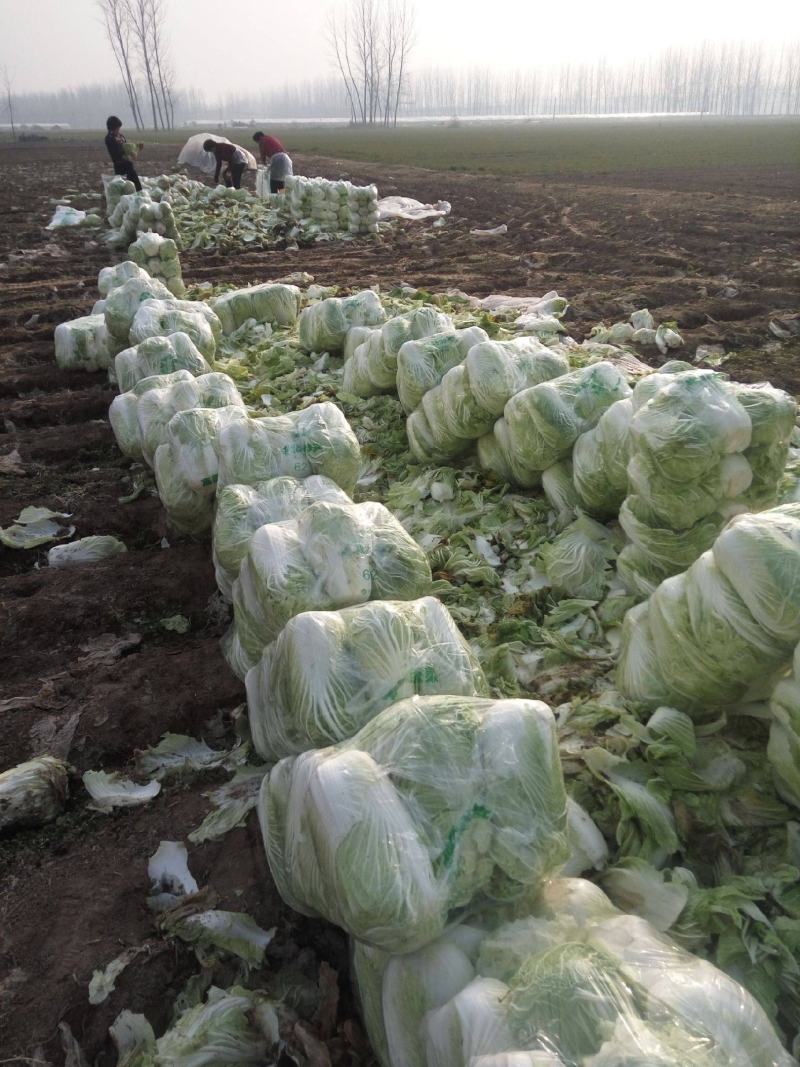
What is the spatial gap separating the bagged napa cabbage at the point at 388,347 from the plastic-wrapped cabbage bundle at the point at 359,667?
3692mm

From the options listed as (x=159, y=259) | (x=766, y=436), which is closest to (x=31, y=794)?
(x=766, y=436)

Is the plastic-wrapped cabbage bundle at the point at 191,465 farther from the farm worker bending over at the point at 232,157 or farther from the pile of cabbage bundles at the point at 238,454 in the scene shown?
the farm worker bending over at the point at 232,157

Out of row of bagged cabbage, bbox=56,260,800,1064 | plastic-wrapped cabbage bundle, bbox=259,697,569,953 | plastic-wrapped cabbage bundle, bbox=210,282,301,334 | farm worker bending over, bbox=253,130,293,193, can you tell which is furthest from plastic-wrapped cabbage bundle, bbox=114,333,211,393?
farm worker bending over, bbox=253,130,293,193

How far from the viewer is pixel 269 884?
2.56m

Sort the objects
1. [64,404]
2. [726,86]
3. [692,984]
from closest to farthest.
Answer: [692,984]
[64,404]
[726,86]

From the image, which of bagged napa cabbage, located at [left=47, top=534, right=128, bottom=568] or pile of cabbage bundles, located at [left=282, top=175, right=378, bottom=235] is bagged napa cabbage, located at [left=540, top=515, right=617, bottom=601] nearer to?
bagged napa cabbage, located at [left=47, top=534, right=128, bottom=568]

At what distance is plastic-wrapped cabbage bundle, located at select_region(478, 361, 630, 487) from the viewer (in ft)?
13.7

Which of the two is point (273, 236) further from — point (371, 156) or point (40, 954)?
point (371, 156)

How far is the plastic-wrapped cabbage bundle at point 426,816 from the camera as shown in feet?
6.07

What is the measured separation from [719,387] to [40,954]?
3365 millimetres

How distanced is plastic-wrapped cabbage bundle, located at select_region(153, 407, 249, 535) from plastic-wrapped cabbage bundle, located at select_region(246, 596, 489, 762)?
2.06m

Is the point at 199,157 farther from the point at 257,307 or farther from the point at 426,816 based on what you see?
the point at 426,816

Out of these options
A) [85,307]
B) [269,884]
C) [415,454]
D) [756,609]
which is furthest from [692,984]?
[85,307]

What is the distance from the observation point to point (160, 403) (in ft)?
17.4
